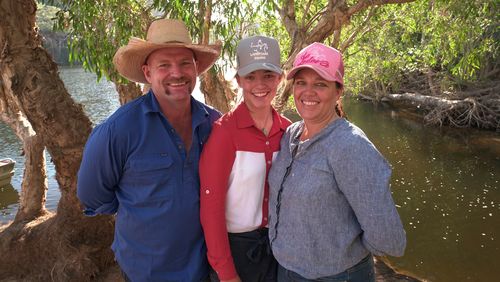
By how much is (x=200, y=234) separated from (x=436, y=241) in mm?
8171

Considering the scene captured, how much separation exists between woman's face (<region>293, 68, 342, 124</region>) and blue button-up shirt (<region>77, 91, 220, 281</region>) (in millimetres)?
580

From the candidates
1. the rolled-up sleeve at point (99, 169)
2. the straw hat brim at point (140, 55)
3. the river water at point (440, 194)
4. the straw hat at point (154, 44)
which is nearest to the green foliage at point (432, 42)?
the river water at point (440, 194)

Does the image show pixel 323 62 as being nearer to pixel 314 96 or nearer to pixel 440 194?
pixel 314 96

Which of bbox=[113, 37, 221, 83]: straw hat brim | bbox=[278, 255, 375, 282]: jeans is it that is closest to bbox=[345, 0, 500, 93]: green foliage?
bbox=[113, 37, 221, 83]: straw hat brim

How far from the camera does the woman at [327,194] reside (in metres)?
1.62

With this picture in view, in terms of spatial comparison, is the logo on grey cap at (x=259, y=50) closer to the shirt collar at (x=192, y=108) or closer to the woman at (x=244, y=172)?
the woman at (x=244, y=172)

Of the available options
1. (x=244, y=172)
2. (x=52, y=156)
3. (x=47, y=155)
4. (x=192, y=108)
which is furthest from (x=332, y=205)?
(x=47, y=155)

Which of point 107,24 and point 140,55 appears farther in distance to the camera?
point 107,24

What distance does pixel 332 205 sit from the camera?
1712 mm

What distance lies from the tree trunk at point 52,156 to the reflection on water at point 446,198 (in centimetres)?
583

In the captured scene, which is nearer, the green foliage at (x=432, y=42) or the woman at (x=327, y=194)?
the woman at (x=327, y=194)

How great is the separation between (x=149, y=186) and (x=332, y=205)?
2.91 ft

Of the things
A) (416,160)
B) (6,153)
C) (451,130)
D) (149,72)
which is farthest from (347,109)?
(149,72)

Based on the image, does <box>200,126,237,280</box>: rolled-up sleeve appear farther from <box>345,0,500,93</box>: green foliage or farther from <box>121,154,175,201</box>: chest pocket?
<box>345,0,500,93</box>: green foliage
